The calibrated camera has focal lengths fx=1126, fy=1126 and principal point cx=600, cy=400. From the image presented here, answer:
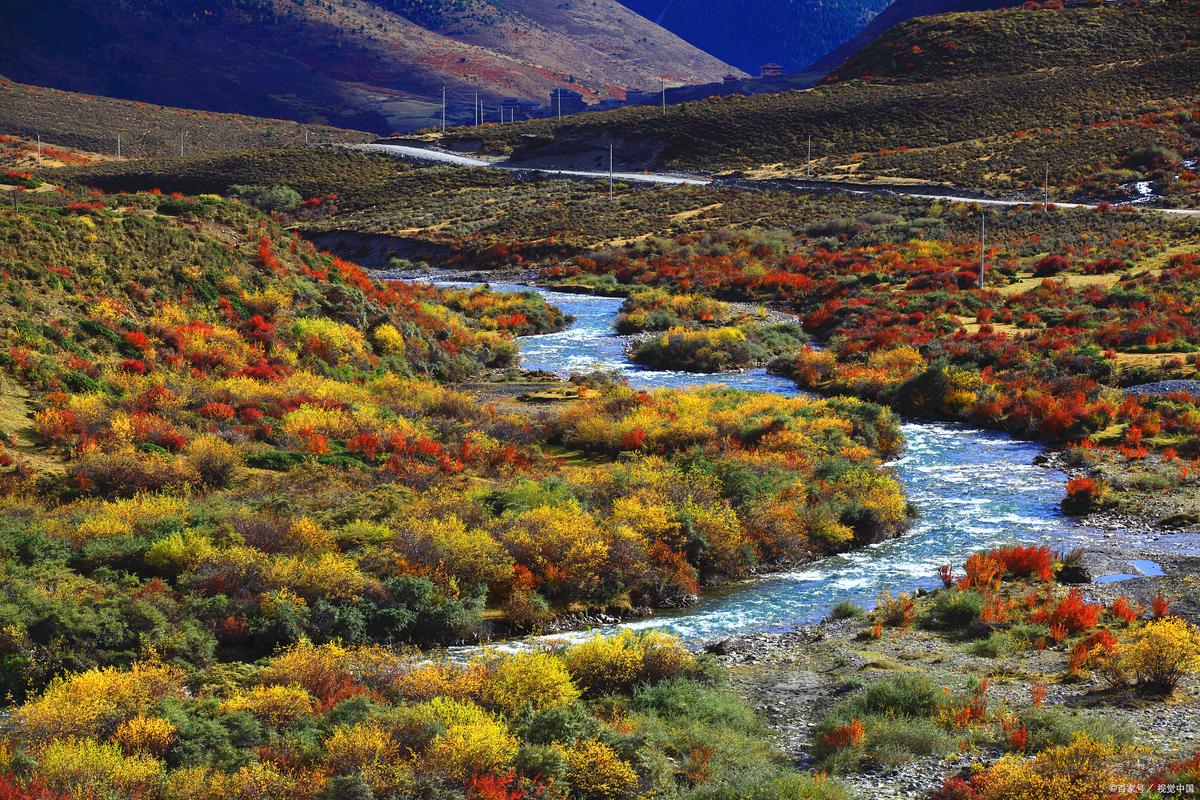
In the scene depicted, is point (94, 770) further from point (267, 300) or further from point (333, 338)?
point (267, 300)

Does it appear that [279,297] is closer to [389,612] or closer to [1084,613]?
Result: [389,612]

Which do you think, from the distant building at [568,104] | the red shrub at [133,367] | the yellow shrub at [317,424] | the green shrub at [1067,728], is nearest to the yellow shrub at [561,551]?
the yellow shrub at [317,424]

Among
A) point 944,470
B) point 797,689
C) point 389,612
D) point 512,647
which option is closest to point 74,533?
point 389,612

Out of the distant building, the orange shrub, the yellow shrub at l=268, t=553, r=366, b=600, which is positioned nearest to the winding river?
the orange shrub

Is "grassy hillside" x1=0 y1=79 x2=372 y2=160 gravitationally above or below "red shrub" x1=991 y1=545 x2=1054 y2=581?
above

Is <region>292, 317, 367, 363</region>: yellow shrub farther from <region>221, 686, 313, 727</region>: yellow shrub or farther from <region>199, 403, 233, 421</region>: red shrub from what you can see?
<region>221, 686, 313, 727</region>: yellow shrub

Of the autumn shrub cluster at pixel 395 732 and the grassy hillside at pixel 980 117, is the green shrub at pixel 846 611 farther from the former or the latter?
the grassy hillside at pixel 980 117

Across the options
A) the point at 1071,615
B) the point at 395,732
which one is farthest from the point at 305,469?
the point at 1071,615
